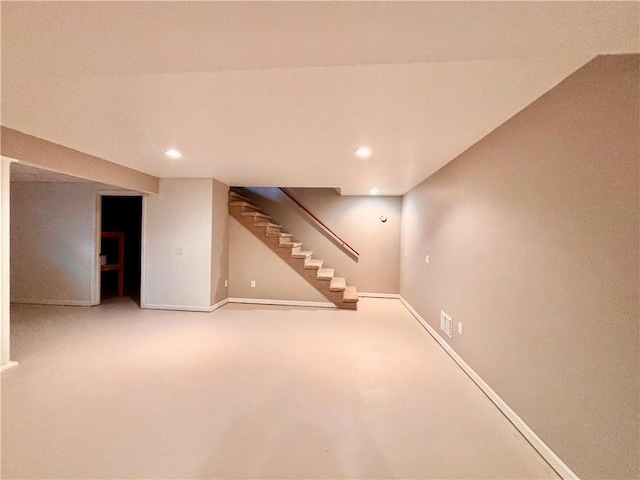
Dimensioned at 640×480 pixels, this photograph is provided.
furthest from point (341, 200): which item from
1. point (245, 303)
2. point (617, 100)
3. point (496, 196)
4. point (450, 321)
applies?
point (617, 100)

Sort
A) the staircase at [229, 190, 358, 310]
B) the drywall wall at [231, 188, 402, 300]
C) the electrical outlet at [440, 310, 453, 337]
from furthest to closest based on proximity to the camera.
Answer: the drywall wall at [231, 188, 402, 300] → the staircase at [229, 190, 358, 310] → the electrical outlet at [440, 310, 453, 337]

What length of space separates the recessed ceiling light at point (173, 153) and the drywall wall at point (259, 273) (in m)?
2.20

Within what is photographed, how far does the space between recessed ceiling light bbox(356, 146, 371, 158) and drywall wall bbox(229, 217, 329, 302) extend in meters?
2.88

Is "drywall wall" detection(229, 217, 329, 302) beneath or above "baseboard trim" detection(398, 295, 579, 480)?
above

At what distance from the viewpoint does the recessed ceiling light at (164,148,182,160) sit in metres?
2.96

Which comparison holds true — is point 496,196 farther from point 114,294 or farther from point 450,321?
point 114,294

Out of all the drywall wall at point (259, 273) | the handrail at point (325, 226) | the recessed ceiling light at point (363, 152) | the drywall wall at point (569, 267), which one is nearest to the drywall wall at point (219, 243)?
the drywall wall at point (259, 273)

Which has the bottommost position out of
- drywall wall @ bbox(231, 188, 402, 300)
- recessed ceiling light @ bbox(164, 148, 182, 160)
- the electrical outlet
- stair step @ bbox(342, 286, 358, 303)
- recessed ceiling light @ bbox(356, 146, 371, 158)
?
stair step @ bbox(342, 286, 358, 303)

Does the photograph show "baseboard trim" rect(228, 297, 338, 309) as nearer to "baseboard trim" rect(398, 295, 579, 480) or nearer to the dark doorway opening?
the dark doorway opening

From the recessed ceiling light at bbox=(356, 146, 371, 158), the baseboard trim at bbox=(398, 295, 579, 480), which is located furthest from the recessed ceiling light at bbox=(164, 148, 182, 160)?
the baseboard trim at bbox=(398, 295, 579, 480)

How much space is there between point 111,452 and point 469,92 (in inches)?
119

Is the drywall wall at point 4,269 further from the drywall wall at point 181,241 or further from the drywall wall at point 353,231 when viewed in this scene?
the drywall wall at point 353,231

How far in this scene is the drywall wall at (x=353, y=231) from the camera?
603cm

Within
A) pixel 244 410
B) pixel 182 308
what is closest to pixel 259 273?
pixel 182 308
